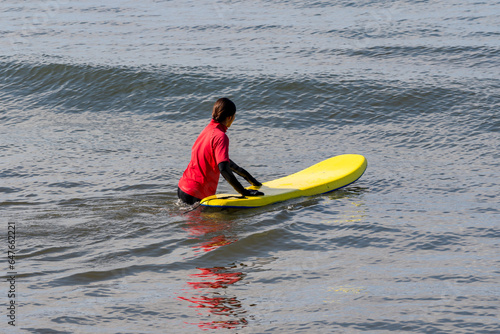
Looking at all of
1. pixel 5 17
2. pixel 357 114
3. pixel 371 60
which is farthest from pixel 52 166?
pixel 5 17

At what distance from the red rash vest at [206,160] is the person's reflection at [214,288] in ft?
1.90

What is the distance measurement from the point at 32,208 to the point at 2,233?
921 millimetres

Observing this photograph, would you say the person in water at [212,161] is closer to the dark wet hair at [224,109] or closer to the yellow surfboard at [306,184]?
the dark wet hair at [224,109]

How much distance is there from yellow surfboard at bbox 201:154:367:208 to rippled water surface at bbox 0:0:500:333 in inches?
5.0

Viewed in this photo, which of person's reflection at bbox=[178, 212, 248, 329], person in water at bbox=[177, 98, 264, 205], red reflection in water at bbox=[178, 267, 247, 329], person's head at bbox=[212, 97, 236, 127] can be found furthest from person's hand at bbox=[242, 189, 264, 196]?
red reflection in water at bbox=[178, 267, 247, 329]

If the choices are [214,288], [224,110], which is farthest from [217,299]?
[224,110]

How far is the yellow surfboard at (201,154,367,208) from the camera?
243 inches

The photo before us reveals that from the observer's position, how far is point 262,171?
27.1 feet

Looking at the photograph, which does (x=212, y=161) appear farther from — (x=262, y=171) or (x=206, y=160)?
(x=262, y=171)

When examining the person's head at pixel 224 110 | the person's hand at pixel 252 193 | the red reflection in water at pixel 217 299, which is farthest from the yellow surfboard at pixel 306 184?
the red reflection in water at pixel 217 299

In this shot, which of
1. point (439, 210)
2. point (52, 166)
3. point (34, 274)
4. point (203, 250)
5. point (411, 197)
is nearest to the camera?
point (34, 274)

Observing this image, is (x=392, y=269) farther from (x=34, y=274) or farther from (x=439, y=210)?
(x=34, y=274)

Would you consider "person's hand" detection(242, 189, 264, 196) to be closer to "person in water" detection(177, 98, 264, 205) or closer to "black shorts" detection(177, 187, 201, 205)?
Answer: "person in water" detection(177, 98, 264, 205)

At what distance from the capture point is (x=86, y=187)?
723 cm
